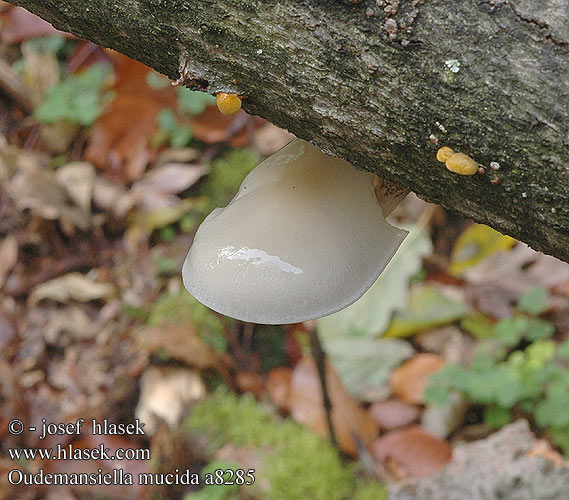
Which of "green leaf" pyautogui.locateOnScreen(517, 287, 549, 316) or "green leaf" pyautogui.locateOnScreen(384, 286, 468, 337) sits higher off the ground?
"green leaf" pyautogui.locateOnScreen(517, 287, 549, 316)

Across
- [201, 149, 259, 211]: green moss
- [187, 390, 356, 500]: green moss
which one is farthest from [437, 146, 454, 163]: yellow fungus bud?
[201, 149, 259, 211]: green moss

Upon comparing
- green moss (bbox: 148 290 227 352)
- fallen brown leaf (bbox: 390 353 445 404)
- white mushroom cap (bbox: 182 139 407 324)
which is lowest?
green moss (bbox: 148 290 227 352)

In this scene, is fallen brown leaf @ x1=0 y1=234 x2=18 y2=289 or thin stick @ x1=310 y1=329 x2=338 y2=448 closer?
thin stick @ x1=310 y1=329 x2=338 y2=448

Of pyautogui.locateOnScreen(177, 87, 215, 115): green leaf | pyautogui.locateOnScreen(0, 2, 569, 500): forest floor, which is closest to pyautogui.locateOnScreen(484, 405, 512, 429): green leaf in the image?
pyautogui.locateOnScreen(0, 2, 569, 500): forest floor

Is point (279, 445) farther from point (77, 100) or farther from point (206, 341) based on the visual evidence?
point (77, 100)

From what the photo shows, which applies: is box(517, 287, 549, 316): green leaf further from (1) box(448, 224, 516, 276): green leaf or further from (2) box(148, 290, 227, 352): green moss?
(2) box(148, 290, 227, 352): green moss

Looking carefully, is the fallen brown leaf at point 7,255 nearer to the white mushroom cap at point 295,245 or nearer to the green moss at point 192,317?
the green moss at point 192,317

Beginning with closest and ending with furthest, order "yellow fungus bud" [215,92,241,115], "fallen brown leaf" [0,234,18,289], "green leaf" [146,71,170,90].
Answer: "yellow fungus bud" [215,92,241,115], "fallen brown leaf" [0,234,18,289], "green leaf" [146,71,170,90]

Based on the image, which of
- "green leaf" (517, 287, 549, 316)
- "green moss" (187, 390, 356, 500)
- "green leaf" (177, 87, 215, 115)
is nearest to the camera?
"green moss" (187, 390, 356, 500)

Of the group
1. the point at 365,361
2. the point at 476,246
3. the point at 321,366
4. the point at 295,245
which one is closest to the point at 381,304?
the point at 365,361
